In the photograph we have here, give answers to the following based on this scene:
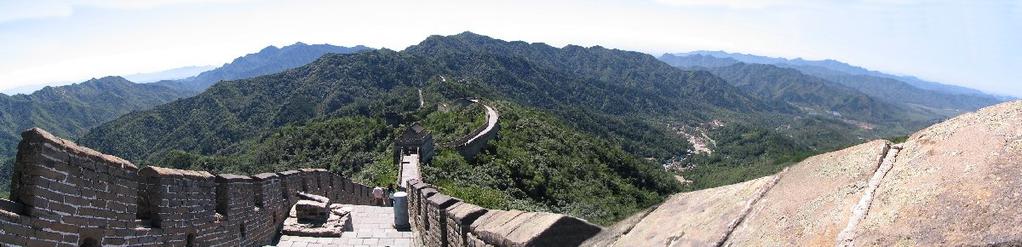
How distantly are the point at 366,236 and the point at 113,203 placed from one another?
5.61 metres

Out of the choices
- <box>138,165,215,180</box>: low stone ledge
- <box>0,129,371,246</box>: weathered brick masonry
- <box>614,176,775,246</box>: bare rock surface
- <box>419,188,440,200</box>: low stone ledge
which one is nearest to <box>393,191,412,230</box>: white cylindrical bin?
<box>0,129,371,246</box>: weathered brick masonry

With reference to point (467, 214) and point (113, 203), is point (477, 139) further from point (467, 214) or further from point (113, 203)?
point (113, 203)

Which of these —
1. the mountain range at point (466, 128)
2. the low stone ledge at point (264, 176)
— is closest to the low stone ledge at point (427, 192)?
the mountain range at point (466, 128)

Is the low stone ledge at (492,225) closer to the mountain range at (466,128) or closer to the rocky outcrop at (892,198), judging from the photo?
the mountain range at (466,128)

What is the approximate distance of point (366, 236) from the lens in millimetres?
11383

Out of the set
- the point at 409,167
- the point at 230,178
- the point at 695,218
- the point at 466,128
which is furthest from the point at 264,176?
the point at 466,128

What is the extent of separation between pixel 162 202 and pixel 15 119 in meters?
205

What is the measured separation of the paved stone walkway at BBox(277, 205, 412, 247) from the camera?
10.6 metres

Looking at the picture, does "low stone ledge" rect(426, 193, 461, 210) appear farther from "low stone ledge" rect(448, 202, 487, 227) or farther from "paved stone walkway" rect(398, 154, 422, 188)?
"paved stone walkway" rect(398, 154, 422, 188)

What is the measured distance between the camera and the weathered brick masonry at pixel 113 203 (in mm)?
5016

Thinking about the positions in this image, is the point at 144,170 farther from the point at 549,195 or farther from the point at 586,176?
the point at 586,176

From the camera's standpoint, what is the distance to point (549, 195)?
32.7 m

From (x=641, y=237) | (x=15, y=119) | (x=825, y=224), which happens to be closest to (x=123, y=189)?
(x=641, y=237)

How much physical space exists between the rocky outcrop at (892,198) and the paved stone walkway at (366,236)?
25.6ft
